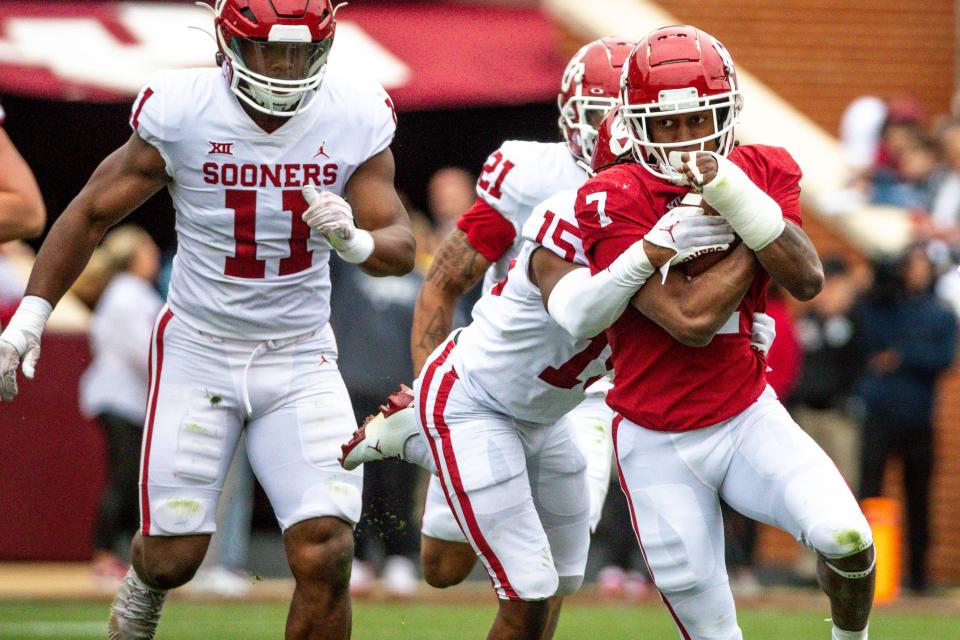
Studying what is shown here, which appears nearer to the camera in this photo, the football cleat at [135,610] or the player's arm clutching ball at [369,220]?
the player's arm clutching ball at [369,220]

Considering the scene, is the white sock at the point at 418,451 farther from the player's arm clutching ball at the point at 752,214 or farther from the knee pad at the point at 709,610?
the player's arm clutching ball at the point at 752,214

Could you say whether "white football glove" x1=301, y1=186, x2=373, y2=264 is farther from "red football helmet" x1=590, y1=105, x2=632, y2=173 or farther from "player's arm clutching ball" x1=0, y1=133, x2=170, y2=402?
"red football helmet" x1=590, y1=105, x2=632, y2=173

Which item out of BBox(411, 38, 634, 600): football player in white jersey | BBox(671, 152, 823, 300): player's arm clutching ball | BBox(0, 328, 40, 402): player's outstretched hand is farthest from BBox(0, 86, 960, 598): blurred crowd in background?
BBox(671, 152, 823, 300): player's arm clutching ball

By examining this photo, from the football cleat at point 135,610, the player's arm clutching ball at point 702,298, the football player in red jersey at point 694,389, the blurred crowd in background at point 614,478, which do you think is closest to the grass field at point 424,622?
the blurred crowd in background at point 614,478

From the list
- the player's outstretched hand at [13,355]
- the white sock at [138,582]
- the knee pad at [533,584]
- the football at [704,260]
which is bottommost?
the white sock at [138,582]

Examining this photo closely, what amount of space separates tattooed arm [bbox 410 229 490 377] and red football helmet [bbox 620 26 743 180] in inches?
45.9

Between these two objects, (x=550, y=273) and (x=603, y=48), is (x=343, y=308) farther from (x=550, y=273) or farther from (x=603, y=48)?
(x=550, y=273)

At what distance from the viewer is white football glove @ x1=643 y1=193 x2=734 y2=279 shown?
14.4 feet

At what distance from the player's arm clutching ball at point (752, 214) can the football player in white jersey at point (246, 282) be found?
3.98 feet

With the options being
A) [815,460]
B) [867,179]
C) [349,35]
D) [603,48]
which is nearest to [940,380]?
[867,179]

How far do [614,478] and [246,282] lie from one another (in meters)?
5.07

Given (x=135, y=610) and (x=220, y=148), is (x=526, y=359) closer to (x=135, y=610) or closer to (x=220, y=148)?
(x=220, y=148)

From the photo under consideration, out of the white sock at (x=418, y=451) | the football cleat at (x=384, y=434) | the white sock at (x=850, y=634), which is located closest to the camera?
the white sock at (x=850, y=634)

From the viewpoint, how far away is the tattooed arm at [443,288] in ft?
18.8
